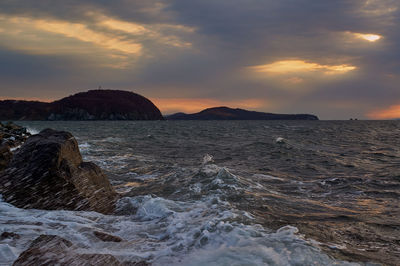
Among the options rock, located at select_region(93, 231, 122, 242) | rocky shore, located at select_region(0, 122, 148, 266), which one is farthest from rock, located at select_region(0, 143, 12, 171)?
rock, located at select_region(93, 231, 122, 242)

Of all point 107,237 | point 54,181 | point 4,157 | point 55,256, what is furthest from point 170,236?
point 4,157

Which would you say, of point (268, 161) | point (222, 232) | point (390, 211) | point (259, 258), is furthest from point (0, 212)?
point (268, 161)

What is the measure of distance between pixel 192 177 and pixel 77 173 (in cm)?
444

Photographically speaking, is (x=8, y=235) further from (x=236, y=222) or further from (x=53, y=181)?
(x=236, y=222)

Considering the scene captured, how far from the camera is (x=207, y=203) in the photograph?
24.3ft

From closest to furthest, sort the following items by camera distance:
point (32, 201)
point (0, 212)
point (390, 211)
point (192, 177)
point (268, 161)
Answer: point (0, 212)
point (32, 201)
point (390, 211)
point (192, 177)
point (268, 161)

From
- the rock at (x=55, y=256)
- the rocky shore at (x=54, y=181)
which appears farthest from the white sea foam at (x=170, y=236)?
the rocky shore at (x=54, y=181)

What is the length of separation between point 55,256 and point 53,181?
350cm

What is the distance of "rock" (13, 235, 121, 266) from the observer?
3555mm

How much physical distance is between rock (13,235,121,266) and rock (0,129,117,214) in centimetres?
255

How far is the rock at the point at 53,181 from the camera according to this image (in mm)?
6547

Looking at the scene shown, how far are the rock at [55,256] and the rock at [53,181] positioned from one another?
2552mm

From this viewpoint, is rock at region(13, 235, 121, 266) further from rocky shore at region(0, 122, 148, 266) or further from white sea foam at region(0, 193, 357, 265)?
rocky shore at region(0, 122, 148, 266)

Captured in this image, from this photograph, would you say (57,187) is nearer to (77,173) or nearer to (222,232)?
(77,173)
